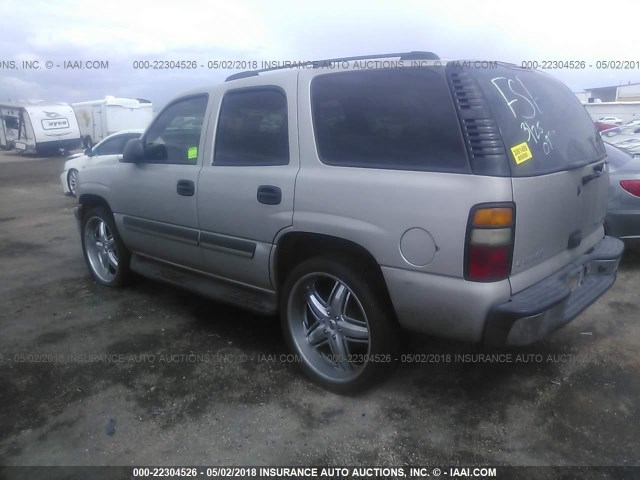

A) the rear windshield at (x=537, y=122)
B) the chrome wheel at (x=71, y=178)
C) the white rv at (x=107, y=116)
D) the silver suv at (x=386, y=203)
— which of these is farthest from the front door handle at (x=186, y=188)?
the white rv at (x=107, y=116)

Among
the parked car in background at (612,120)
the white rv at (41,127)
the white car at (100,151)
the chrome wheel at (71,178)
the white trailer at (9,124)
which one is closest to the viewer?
Answer: the white car at (100,151)

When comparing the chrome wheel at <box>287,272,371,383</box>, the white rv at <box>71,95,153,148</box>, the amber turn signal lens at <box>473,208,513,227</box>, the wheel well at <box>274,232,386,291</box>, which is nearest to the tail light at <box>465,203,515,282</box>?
the amber turn signal lens at <box>473,208,513,227</box>

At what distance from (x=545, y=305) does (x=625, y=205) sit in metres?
3.11

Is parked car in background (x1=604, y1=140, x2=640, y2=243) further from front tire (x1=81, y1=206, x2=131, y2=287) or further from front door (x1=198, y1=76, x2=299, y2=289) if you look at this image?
front tire (x1=81, y1=206, x2=131, y2=287)

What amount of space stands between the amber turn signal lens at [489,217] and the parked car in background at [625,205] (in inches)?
127

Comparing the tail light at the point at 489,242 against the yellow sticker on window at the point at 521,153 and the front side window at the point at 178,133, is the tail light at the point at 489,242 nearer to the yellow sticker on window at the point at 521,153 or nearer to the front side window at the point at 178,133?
the yellow sticker on window at the point at 521,153

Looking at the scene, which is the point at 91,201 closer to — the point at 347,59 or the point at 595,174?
the point at 347,59

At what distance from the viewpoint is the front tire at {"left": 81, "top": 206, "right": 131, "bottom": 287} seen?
4.64 m

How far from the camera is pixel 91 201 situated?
4.83 metres

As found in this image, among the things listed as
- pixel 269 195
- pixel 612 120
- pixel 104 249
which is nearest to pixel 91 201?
pixel 104 249

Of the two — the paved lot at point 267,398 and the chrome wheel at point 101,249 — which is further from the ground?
the chrome wheel at point 101,249

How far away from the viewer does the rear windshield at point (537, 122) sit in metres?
2.49

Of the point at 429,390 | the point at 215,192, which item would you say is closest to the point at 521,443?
the point at 429,390

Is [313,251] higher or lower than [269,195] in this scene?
lower
